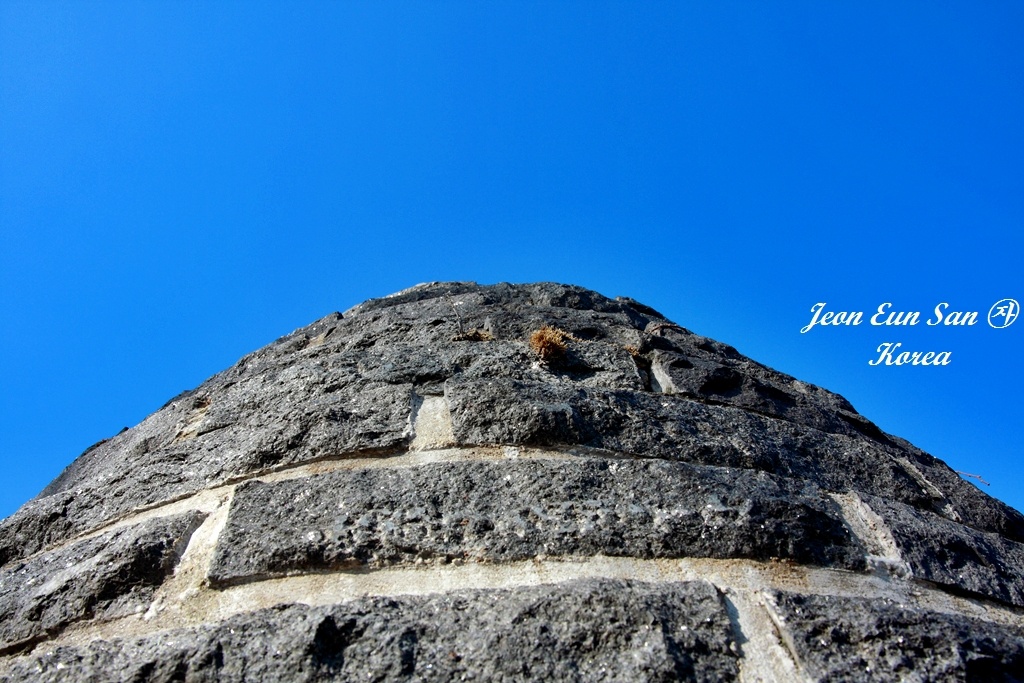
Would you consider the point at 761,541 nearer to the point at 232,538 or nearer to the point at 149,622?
the point at 232,538

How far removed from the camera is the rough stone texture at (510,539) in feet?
4.75

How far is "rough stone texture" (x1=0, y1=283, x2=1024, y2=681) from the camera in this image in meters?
1.45

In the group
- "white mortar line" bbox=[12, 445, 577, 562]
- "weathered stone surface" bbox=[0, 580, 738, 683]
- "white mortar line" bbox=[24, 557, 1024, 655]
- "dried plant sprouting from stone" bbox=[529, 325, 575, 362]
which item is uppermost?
"dried plant sprouting from stone" bbox=[529, 325, 575, 362]

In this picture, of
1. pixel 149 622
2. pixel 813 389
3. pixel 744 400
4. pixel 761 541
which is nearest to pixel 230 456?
pixel 149 622

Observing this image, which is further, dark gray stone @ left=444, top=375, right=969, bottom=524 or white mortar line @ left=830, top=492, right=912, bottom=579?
dark gray stone @ left=444, top=375, right=969, bottom=524

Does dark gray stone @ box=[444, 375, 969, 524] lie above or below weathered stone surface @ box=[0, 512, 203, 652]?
above

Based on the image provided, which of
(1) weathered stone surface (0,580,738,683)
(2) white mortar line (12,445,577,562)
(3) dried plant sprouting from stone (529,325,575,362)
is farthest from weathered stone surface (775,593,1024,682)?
(3) dried plant sprouting from stone (529,325,575,362)

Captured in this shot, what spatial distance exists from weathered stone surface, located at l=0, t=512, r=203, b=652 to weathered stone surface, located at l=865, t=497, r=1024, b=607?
1.68 m

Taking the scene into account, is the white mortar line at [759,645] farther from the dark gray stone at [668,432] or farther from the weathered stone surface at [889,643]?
the dark gray stone at [668,432]

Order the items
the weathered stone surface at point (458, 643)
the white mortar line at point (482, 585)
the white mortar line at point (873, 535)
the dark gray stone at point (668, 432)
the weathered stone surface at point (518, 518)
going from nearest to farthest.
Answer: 1. the weathered stone surface at point (458, 643)
2. the white mortar line at point (482, 585)
3. the weathered stone surface at point (518, 518)
4. the white mortar line at point (873, 535)
5. the dark gray stone at point (668, 432)

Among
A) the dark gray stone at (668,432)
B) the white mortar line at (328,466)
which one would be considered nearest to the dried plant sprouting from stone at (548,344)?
the dark gray stone at (668,432)

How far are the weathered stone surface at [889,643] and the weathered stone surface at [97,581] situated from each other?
1.32m

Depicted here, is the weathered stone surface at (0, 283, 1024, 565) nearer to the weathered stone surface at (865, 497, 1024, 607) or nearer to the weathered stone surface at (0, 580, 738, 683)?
the weathered stone surface at (865, 497, 1024, 607)

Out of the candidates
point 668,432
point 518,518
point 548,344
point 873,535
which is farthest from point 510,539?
point 548,344
